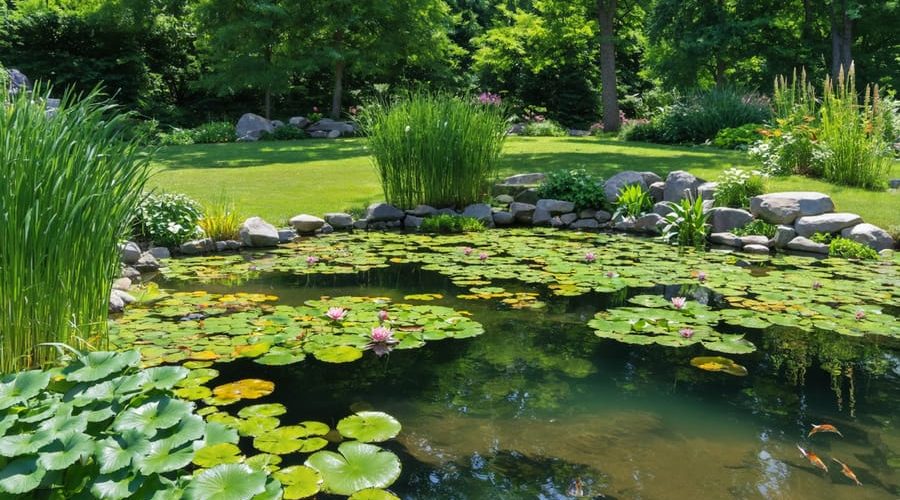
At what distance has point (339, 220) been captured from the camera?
Result: 29.8 ft

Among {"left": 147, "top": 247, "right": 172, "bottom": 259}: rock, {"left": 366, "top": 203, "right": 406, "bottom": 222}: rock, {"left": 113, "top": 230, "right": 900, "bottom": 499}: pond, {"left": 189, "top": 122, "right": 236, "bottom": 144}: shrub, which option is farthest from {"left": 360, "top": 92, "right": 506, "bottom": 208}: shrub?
{"left": 189, "top": 122, "right": 236, "bottom": 144}: shrub

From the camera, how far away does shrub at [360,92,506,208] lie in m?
9.01

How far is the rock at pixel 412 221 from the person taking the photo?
9.32 meters

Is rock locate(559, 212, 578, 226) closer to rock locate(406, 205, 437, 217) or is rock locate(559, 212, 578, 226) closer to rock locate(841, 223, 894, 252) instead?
rock locate(406, 205, 437, 217)

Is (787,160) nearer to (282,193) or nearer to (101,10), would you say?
(282,193)

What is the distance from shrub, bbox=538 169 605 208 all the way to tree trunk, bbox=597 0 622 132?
11.9 m

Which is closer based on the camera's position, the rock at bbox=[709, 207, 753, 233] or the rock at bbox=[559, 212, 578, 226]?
the rock at bbox=[709, 207, 753, 233]

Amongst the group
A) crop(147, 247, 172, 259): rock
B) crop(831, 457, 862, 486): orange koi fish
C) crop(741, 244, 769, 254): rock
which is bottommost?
crop(831, 457, 862, 486): orange koi fish

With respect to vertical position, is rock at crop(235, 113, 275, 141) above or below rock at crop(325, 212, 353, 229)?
above

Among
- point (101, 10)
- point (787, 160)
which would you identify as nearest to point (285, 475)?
point (787, 160)

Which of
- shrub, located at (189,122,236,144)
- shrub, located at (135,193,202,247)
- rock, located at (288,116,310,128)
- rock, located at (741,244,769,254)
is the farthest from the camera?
rock, located at (288,116,310,128)

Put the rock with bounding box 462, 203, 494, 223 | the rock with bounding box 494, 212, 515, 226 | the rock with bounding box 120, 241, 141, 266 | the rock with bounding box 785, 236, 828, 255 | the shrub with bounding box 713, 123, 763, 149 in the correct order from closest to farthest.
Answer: the rock with bounding box 120, 241, 141, 266, the rock with bounding box 785, 236, 828, 255, the rock with bounding box 462, 203, 494, 223, the rock with bounding box 494, 212, 515, 226, the shrub with bounding box 713, 123, 763, 149

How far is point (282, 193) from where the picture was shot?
10594mm

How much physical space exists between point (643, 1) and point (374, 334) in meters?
20.4
